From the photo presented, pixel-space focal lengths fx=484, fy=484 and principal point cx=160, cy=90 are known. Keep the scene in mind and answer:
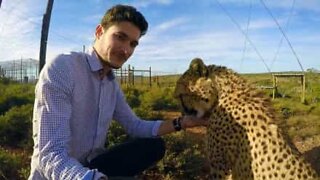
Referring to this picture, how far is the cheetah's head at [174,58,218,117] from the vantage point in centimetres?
294

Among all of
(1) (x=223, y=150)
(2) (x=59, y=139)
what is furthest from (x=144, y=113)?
(2) (x=59, y=139)

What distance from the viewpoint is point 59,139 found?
2090 millimetres

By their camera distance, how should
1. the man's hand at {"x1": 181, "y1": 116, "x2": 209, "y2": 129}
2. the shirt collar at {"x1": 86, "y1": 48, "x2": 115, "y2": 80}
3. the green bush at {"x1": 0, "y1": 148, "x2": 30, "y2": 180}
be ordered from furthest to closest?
1. the green bush at {"x1": 0, "y1": 148, "x2": 30, "y2": 180}
2. the man's hand at {"x1": 181, "y1": 116, "x2": 209, "y2": 129}
3. the shirt collar at {"x1": 86, "y1": 48, "x2": 115, "y2": 80}

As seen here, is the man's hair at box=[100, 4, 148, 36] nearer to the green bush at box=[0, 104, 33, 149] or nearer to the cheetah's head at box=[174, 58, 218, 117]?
the cheetah's head at box=[174, 58, 218, 117]

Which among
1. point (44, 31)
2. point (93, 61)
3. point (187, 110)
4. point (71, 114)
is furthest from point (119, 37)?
point (44, 31)

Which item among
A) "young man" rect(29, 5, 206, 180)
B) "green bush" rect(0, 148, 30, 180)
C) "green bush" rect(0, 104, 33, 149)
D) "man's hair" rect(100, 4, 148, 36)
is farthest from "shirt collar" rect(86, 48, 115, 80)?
"green bush" rect(0, 104, 33, 149)

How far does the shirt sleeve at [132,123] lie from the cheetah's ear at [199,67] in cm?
44

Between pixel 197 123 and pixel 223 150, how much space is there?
408 millimetres

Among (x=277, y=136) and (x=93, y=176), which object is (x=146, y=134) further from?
(x=93, y=176)

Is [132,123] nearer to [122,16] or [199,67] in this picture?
[199,67]

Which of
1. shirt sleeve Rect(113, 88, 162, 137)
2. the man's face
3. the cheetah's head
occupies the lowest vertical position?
shirt sleeve Rect(113, 88, 162, 137)

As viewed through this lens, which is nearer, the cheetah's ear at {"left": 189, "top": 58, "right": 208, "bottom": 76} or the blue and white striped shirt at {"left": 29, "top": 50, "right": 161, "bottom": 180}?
the blue and white striped shirt at {"left": 29, "top": 50, "right": 161, "bottom": 180}

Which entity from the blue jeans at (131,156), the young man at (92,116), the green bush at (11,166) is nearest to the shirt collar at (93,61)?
the young man at (92,116)

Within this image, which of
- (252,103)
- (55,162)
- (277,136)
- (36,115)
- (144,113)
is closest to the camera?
(55,162)
